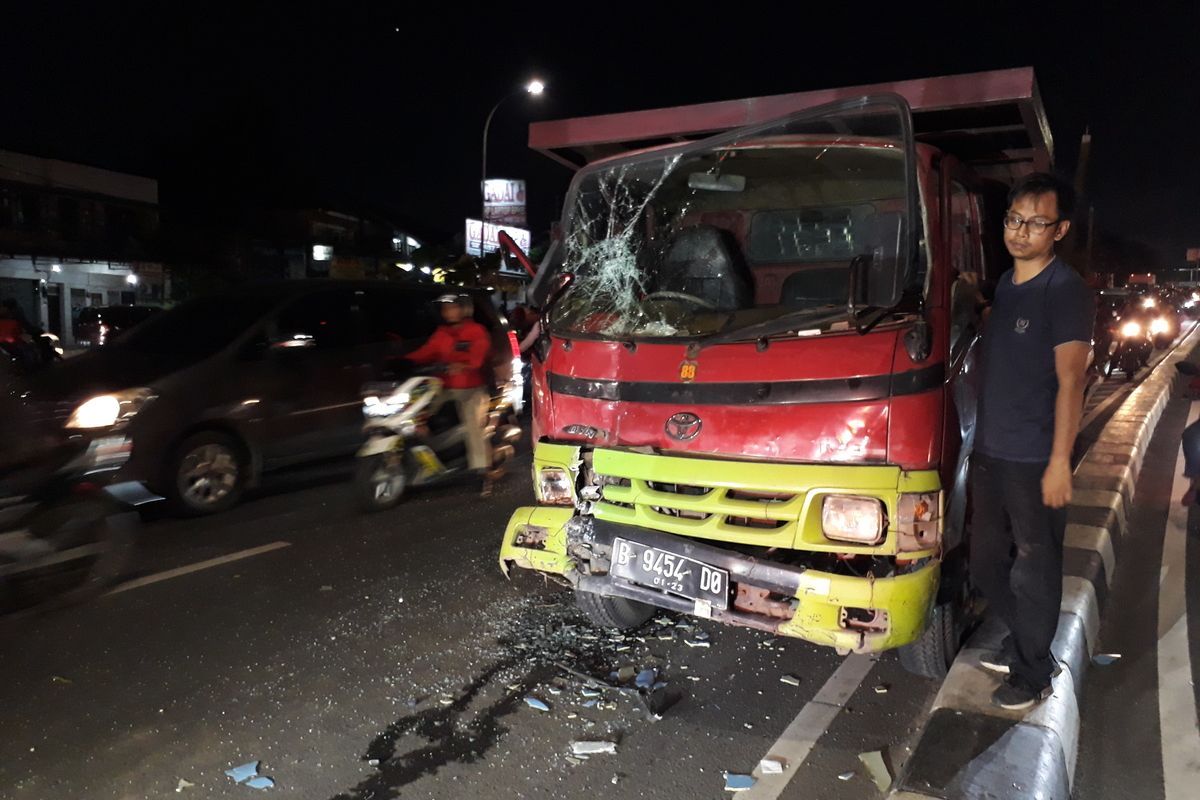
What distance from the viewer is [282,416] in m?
7.23

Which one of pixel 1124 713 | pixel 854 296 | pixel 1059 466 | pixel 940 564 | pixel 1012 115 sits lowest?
pixel 1124 713

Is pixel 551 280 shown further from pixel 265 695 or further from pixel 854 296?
pixel 265 695

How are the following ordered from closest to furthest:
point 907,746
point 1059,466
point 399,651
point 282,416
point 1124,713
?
point 1059,466 → point 907,746 → point 1124,713 → point 399,651 → point 282,416

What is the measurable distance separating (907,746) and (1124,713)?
1036mm

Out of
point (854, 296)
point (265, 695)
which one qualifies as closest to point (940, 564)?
point (854, 296)

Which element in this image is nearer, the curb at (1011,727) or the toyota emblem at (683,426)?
the curb at (1011,727)

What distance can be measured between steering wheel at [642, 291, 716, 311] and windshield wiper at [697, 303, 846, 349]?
0.52 m

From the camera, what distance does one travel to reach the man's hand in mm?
3170

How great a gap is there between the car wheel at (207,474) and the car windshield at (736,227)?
11.7 ft

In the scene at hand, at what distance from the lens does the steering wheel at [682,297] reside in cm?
439

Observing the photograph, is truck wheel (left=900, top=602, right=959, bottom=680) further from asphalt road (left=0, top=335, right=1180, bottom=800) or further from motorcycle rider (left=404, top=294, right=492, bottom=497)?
motorcycle rider (left=404, top=294, right=492, bottom=497)

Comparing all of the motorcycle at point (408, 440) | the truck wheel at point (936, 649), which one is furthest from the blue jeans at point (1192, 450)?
the motorcycle at point (408, 440)

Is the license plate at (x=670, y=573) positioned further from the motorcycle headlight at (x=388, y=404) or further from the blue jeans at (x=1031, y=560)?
the motorcycle headlight at (x=388, y=404)

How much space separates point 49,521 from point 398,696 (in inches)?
99.2
